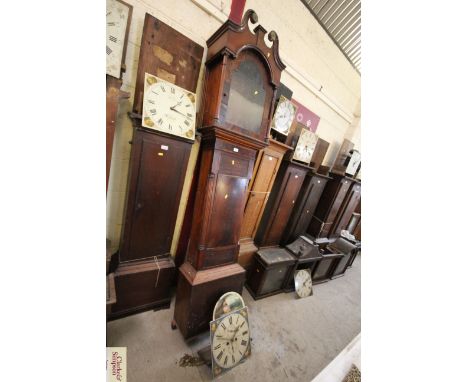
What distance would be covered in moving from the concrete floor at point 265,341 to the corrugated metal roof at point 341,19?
13.7 feet

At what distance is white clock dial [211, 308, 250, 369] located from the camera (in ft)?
5.11

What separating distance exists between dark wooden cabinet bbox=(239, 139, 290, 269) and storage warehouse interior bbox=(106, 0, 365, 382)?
2cm

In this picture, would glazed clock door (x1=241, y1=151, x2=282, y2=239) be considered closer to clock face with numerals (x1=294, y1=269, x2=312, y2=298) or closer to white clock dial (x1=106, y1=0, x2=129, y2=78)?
clock face with numerals (x1=294, y1=269, x2=312, y2=298)

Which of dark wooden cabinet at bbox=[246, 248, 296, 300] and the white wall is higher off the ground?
the white wall

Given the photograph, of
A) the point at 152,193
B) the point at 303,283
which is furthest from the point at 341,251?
the point at 152,193

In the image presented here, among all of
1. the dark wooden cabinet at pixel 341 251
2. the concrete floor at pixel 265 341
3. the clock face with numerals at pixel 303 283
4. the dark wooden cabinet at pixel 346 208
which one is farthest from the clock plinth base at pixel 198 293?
the dark wooden cabinet at pixel 346 208

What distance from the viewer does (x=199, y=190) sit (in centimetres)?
174

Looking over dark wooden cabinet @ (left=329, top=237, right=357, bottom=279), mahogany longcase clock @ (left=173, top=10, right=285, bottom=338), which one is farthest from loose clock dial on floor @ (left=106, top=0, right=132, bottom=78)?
dark wooden cabinet @ (left=329, top=237, right=357, bottom=279)

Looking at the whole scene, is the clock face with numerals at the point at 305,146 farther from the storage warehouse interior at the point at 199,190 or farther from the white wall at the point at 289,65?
the white wall at the point at 289,65
